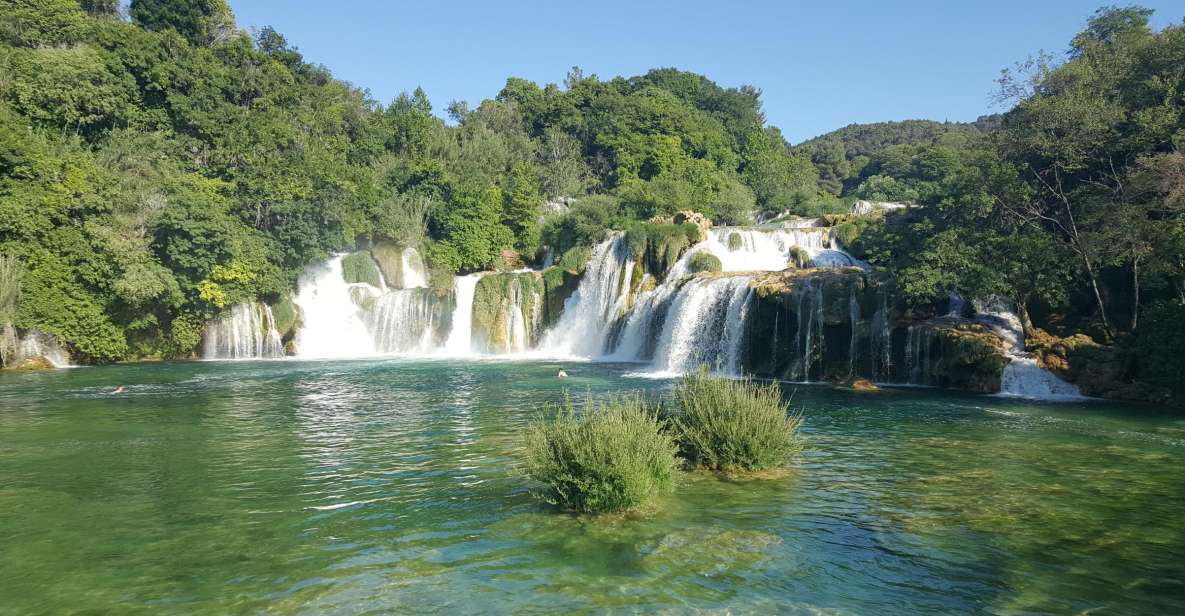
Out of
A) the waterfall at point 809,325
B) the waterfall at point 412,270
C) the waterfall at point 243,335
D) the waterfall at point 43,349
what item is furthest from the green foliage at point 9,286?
the waterfall at point 809,325

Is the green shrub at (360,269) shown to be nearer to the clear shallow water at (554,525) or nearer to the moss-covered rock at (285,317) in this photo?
the moss-covered rock at (285,317)

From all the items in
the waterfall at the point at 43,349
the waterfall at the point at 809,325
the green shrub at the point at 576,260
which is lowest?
the waterfall at the point at 43,349

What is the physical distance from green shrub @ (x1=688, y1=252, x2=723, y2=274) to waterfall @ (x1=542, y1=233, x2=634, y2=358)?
3.67 m

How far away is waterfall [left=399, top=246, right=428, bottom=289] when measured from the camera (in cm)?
4447

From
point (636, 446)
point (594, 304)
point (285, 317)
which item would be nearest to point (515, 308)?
point (594, 304)

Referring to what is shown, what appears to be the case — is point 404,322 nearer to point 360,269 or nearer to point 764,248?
point 360,269

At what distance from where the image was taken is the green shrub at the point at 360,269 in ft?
138

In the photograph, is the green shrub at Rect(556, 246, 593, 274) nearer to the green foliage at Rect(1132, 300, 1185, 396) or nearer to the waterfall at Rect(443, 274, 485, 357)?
the waterfall at Rect(443, 274, 485, 357)

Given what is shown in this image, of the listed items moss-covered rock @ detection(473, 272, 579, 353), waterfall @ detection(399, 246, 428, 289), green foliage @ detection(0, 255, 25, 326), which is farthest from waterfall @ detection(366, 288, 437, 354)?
green foliage @ detection(0, 255, 25, 326)

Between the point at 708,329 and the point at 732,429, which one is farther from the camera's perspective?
the point at 708,329

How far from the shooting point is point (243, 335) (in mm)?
36656

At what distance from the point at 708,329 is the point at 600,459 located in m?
19.1

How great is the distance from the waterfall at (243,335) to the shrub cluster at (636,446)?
31418 millimetres

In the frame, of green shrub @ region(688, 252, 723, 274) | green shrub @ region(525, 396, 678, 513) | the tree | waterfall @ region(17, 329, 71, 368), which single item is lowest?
green shrub @ region(525, 396, 678, 513)
